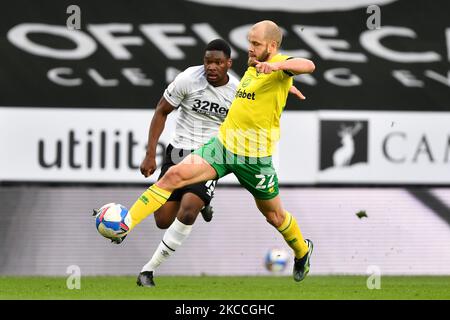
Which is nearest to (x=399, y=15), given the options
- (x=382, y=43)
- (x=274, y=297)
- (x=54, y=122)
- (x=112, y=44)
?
(x=382, y=43)

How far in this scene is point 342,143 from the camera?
36.6 ft

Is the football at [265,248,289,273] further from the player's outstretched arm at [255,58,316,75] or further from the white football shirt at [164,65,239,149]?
the player's outstretched arm at [255,58,316,75]

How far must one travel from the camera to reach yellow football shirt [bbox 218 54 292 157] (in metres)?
7.75

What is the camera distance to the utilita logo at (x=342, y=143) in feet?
36.5

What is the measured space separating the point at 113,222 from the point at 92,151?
12.3 feet

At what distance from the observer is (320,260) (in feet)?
36.9

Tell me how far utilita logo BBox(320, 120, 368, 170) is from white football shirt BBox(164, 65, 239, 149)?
231 centimetres

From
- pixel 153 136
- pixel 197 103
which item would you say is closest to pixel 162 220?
pixel 153 136

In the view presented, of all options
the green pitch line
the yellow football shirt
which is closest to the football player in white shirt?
the green pitch line

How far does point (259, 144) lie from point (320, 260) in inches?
144

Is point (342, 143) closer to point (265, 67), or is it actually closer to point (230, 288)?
point (230, 288)

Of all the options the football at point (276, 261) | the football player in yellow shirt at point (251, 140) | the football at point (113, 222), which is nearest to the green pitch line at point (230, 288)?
the football at point (276, 261)

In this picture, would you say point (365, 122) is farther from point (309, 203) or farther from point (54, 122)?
point (54, 122)

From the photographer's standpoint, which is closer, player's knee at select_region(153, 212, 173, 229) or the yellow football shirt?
the yellow football shirt
